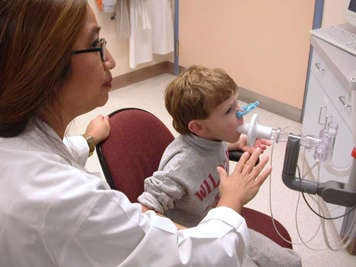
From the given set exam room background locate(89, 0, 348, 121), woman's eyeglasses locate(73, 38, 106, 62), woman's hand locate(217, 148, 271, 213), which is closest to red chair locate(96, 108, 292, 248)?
woman's hand locate(217, 148, 271, 213)

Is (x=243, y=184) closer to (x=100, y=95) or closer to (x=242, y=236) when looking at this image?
(x=242, y=236)

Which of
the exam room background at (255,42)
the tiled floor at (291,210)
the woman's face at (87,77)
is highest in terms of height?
the woman's face at (87,77)

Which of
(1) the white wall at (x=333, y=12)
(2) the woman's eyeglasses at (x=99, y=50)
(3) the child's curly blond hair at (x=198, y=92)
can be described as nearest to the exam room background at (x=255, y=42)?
(1) the white wall at (x=333, y=12)

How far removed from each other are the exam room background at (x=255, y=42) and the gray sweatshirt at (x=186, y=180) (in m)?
1.68

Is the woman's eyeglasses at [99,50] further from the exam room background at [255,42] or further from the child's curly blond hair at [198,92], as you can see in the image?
the exam room background at [255,42]

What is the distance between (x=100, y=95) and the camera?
3.06ft

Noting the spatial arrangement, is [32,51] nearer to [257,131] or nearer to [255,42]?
[257,131]

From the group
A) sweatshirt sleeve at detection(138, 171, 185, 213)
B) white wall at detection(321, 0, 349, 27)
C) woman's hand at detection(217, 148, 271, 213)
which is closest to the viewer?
woman's hand at detection(217, 148, 271, 213)

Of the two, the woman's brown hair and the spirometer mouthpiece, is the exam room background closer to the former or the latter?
the spirometer mouthpiece

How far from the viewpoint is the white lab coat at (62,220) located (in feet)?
2.48

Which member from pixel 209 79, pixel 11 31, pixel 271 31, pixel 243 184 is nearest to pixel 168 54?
pixel 271 31

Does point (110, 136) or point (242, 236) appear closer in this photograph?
point (242, 236)

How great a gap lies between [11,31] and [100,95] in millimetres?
241

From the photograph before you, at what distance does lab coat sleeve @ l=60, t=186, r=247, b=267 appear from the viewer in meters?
0.78
